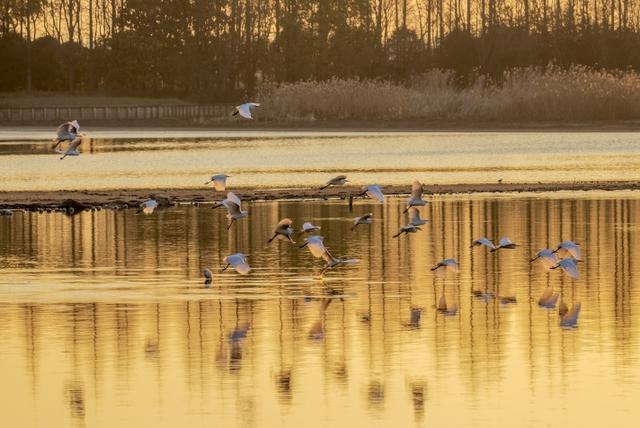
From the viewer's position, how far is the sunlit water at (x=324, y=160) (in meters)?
40.8

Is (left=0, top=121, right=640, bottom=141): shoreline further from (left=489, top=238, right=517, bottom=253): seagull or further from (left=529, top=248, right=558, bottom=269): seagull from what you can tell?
(left=529, top=248, right=558, bottom=269): seagull

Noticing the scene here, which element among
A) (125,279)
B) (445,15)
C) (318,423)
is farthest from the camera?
(445,15)

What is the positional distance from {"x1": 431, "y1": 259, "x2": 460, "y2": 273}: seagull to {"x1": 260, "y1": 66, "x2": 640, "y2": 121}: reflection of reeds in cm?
5220

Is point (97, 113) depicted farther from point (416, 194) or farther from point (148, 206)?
point (416, 194)

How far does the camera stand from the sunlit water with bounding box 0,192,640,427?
1262cm

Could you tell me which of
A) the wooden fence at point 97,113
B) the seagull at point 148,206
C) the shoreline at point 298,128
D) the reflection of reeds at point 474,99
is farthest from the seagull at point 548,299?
the wooden fence at point 97,113

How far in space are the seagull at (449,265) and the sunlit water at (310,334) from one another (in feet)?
0.57

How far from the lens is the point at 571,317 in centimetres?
1688

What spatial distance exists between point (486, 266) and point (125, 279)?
14.4 feet

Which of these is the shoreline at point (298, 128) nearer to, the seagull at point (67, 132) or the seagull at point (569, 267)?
the seagull at point (67, 132)

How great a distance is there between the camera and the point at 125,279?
20.5 m

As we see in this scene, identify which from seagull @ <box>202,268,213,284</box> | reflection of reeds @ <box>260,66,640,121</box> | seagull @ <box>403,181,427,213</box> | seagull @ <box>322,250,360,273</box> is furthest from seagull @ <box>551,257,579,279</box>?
reflection of reeds @ <box>260,66,640,121</box>

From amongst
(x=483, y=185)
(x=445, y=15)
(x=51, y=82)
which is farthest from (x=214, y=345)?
(x=445, y=15)

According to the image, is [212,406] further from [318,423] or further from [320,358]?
[320,358]
